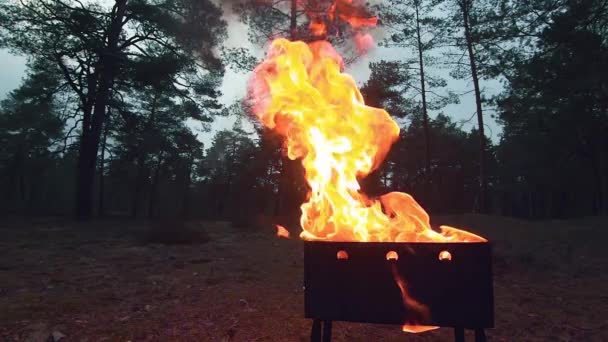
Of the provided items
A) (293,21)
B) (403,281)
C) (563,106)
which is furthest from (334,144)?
(563,106)

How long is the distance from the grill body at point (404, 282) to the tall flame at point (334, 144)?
2.22ft

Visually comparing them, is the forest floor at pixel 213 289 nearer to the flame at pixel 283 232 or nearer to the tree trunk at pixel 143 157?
the flame at pixel 283 232

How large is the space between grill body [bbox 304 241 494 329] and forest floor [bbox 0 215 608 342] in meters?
1.72

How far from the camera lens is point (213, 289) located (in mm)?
6945

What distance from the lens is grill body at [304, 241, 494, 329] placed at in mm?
3178

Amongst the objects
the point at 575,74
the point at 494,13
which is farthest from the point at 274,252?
the point at 494,13

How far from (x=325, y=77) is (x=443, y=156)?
145ft

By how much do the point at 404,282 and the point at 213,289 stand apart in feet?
15.0

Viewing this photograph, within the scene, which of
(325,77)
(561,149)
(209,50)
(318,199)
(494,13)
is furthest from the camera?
(561,149)

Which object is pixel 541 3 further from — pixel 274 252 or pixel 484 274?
pixel 484 274

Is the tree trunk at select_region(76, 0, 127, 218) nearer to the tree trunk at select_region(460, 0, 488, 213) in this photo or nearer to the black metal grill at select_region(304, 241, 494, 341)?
the tree trunk at select_region(460, 0, 488, 213)

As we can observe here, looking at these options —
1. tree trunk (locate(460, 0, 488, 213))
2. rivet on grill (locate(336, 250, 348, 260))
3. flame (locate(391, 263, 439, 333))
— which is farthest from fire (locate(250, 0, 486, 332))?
tree trunk (locate(460, 0, 488, 213))

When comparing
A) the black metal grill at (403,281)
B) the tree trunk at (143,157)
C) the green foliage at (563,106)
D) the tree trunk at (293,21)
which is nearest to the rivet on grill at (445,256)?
the black metal grill at (403,281)

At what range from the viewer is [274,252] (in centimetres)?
1102
